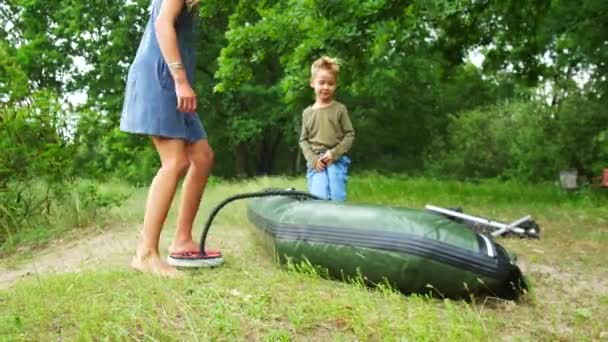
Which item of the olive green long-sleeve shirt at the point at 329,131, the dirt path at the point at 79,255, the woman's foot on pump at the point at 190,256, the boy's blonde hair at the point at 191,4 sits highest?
the boy's blonde hair at the point at 191,4

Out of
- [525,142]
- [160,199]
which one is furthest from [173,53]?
[525,142]

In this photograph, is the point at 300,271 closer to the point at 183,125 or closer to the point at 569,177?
the point at 183,125

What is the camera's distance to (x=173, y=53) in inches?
146

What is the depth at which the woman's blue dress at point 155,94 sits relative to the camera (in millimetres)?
3764

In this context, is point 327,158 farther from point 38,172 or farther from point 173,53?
point 38,172

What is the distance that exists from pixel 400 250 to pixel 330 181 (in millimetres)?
2092

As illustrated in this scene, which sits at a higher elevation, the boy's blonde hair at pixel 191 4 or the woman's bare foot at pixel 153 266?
the boy's blonde hair at pixel 191 4

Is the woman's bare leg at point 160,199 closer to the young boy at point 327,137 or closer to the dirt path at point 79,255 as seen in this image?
the dirt path at point 79,255

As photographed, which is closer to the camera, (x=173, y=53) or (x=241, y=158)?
(x=173, y=53)

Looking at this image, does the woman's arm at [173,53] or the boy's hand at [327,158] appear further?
the boy's hand at [327,158]

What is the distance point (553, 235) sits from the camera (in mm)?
7105

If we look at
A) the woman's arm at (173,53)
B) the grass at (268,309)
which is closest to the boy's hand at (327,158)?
the grass at (268,309)

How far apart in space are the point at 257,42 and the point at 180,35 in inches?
197

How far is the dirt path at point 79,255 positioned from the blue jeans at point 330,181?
1.62 m
